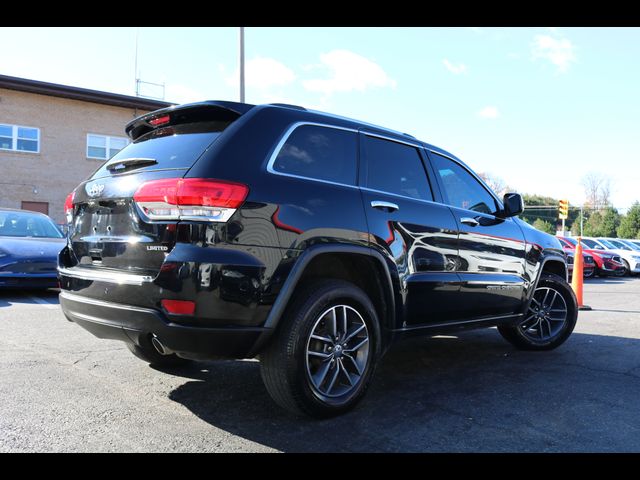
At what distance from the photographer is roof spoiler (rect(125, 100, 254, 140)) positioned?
10.5ft

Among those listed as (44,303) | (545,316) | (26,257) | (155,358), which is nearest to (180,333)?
(155,358)

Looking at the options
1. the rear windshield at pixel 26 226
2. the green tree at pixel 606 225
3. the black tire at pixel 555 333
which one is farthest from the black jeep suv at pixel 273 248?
the green tree at pixel 606 225

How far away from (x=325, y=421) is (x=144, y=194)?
1715mm

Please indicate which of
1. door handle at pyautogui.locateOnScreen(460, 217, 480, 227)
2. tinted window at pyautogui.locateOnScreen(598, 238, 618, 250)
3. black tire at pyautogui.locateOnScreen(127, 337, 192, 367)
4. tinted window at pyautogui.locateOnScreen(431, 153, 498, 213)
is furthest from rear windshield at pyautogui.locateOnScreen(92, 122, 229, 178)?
tinted window at pyautogui.locateOnScreen(598, 238, 618, 250)

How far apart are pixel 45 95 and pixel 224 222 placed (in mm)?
22989

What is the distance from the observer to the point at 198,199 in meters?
2.76

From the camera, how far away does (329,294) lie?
316 cm

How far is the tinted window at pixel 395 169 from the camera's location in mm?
3768

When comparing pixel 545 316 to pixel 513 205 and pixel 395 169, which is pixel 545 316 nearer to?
pixel 513 205

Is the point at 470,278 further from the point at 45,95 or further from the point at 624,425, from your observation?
the point at 45,95

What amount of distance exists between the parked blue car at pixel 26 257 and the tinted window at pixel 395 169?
583 centimetres

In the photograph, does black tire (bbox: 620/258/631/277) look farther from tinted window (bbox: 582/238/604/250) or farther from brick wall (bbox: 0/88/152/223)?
brick wall (bbox: 0/88/152/223)

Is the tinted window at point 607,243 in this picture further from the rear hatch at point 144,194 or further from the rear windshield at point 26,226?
the rear hatch at point 144,194
